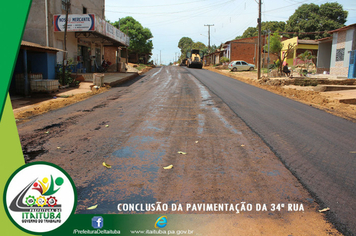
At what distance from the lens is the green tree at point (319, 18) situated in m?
50.8

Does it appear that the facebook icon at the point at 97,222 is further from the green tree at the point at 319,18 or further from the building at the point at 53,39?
the green tree at the point at 319,18

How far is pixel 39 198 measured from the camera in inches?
121

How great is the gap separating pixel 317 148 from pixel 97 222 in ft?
15.3

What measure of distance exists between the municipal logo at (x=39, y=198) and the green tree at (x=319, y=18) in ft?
181

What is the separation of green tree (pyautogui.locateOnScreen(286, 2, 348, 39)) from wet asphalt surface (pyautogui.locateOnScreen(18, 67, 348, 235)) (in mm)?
49696

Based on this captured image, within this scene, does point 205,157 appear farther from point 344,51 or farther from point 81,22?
point 344,51

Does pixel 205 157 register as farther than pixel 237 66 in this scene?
No

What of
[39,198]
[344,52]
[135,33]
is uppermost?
[135,33]

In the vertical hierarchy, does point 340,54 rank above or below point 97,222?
above

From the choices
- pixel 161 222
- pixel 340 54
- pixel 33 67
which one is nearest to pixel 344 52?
pixel 340 54

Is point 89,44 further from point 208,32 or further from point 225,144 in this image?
point 208,32

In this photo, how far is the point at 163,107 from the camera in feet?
33.0

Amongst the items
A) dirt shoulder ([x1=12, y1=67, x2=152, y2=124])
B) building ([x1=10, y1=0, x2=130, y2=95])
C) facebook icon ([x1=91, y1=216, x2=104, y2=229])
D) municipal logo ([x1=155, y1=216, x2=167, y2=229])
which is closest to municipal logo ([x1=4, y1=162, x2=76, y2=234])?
facebook icon ([x1=91, y1=216, x2=104, y2=229])

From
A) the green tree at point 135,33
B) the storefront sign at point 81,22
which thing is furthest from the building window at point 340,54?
the green tree at point 135,33
